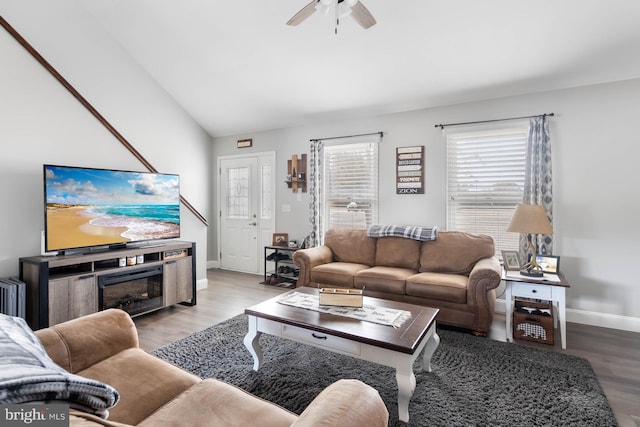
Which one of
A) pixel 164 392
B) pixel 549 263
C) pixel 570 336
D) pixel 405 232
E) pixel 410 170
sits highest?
pixel 410 170

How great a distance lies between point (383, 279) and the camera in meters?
3.49

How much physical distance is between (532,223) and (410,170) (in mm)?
1654

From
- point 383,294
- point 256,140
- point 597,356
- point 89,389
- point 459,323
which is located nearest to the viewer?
point 89,389

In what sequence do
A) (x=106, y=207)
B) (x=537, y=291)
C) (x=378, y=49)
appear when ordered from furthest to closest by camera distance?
(x=378, y=49) → (x=106, y=207) → (x=537, y=291)

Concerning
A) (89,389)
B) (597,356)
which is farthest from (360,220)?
(89,389)

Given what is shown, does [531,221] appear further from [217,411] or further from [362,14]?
[217,411]

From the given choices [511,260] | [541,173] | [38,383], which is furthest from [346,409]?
[541,173]

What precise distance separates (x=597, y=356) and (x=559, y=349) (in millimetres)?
251

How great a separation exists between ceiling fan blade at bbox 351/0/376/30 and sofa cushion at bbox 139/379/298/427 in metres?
2.40

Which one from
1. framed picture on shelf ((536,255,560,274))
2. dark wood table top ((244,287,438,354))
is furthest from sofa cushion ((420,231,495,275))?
dark wood table top ((244,287,438,354))

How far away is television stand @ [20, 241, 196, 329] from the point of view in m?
2.72

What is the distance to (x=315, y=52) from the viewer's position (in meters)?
3.65

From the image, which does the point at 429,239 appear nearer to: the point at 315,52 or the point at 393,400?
the point at 393,400

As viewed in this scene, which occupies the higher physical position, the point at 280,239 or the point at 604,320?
the point at 280,239
